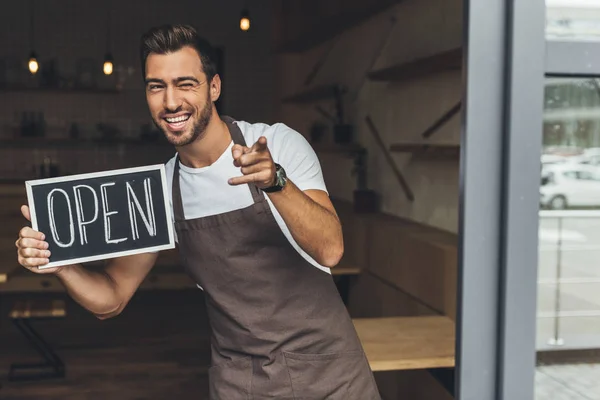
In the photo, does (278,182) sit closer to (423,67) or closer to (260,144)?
(260,144)

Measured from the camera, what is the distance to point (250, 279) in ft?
Result: 6.08

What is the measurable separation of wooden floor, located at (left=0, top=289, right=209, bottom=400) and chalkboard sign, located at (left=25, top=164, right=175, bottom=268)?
2.93 m

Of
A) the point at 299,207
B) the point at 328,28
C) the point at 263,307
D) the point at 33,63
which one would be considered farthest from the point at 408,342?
the point at 33,63

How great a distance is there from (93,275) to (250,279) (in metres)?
0.39

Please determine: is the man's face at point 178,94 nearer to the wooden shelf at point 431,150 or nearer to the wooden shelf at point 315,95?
the wooden shelf at point 431,150

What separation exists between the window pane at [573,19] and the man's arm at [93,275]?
1.11 meters

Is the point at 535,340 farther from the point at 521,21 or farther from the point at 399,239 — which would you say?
the point at 399,239

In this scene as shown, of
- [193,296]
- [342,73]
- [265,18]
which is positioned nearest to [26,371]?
[193,296]

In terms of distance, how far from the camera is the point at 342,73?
623 cm

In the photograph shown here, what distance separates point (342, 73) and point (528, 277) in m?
5.04

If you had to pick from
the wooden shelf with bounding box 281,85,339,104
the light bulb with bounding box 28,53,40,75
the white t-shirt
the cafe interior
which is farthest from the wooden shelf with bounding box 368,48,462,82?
the light bulb with bounding box 28,53,40,75

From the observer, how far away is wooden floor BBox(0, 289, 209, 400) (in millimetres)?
4480

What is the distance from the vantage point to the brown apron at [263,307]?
1.85m

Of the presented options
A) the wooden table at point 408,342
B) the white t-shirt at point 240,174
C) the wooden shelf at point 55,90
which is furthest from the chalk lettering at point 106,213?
the wooden shelf at point 55,90
